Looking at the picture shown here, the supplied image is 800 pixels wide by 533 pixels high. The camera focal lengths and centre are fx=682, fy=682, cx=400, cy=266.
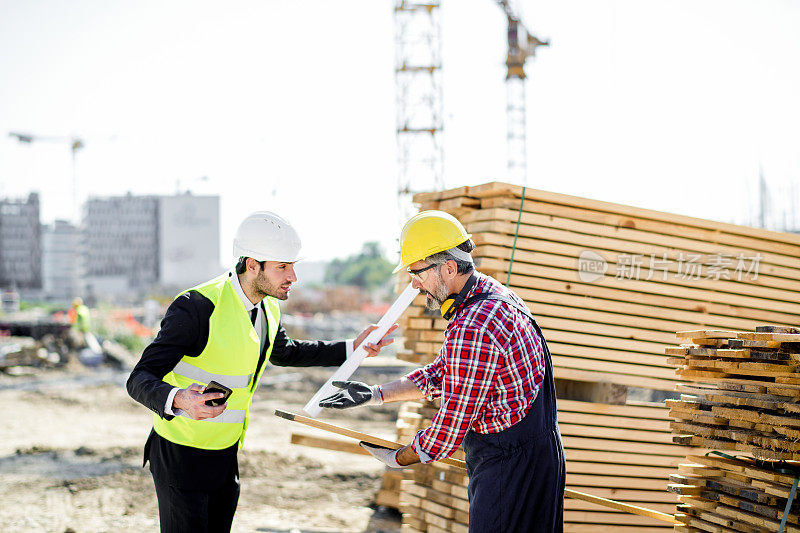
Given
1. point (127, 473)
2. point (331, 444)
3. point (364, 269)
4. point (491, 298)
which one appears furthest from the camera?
point (364, 269)

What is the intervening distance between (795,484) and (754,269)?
2.73m

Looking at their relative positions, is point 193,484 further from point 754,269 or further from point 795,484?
point 754,269

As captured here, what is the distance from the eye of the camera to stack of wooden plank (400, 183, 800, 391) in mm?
4965

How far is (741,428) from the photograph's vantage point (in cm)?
359

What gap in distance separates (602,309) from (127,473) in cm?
589

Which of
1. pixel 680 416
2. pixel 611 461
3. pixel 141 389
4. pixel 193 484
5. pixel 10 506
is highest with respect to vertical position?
pixel 141 389

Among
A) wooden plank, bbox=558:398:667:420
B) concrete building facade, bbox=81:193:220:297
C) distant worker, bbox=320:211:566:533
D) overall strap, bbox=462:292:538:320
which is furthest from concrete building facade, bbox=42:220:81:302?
overall strap, bbox=462:292:538:320

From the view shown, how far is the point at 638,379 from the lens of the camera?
206 inches

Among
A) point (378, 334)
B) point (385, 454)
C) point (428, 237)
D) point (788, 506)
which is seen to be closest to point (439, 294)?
point (428, 237)

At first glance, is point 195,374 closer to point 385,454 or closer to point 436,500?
point 385,454

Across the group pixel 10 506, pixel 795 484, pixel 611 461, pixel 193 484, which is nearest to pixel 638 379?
pixel 611 461

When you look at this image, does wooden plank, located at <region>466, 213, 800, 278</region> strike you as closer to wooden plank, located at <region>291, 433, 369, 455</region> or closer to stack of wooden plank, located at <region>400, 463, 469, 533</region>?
stack of wooden plank, located at <region>400, 463, 469, 533</region>

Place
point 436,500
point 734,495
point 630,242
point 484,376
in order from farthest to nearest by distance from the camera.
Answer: point 630,242 → point 436,500 → point 734,495 → point 484,376

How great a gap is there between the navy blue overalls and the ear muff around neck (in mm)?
65
